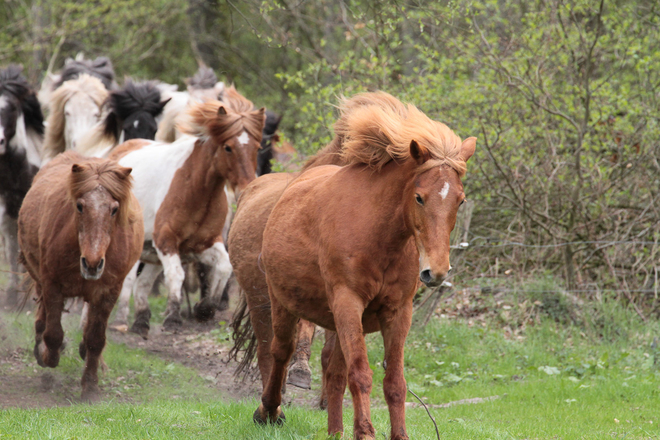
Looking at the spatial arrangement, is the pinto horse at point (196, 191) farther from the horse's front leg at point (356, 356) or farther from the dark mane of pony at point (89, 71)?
the dark mane of pony at point (89, 71)

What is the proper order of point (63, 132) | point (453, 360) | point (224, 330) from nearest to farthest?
point (453, 360) < point (224, 330) < point (63, 132)

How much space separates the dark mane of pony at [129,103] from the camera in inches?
456

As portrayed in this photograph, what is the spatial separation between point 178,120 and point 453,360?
15.6 ft

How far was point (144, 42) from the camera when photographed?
22062 millimetres

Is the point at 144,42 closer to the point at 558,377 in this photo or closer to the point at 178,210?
the point at 178,210

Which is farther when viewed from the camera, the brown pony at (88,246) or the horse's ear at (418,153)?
the brown pony at (88,246)

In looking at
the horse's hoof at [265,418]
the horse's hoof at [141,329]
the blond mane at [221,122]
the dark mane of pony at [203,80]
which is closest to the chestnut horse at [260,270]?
the horse's hoof at [265,418]

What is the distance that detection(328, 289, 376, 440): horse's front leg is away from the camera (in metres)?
3.91

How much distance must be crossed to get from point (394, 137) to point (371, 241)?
2.04ft

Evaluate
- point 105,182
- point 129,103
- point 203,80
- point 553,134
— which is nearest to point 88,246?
point 105,182

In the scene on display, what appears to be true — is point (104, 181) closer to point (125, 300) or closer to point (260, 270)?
point (260, 270)

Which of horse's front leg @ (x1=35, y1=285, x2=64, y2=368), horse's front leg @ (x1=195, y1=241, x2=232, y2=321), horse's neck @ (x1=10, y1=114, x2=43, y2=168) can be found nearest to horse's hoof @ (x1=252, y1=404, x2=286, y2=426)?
horse's front leg @ (x1=35, y1=285, x2=64, y2=368)

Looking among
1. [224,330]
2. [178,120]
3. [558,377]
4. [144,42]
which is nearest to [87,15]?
[144,42]

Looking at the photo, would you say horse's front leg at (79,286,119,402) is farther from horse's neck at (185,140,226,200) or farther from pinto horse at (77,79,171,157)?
pinto horse at (77,79,171,157)
